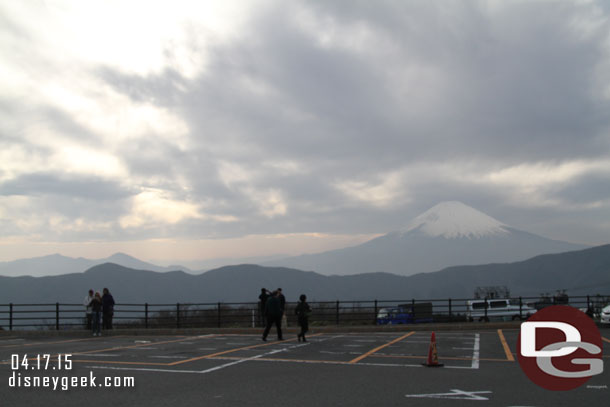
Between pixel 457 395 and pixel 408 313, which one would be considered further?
pixel 408 313

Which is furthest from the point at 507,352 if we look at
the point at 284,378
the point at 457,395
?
the point at 284,378

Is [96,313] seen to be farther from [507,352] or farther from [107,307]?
[507,352]

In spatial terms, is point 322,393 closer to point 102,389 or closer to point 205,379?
point 205,379

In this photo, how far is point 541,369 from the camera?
38.9 ft

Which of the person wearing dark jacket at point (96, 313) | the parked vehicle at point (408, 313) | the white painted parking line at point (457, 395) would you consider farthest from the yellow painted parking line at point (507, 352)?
the person wearing dark jacket at point (96, 313)

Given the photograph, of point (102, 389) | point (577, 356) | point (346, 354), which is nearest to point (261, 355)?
point (346, 354)

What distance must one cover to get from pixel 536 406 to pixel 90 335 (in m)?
21.0

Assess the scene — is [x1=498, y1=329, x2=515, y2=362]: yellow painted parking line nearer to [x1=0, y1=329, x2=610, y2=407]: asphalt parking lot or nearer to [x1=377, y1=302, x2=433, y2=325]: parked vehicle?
[x1=0, y1=329, x2=610, y2=407]: asphalt parking lot

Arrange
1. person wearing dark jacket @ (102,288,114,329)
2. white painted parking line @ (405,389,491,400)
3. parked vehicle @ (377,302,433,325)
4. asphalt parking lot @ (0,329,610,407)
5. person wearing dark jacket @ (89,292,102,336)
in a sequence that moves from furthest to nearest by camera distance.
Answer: parked vehicle @ (377,302,433,325)
person wearing dark jacket @ (102,288,114,329)
person wearing dark jacket @ (89,292,102,336)
white painted parking line @ (405,389,491,400)
asphalt parking lot @ (0,329,610,407)

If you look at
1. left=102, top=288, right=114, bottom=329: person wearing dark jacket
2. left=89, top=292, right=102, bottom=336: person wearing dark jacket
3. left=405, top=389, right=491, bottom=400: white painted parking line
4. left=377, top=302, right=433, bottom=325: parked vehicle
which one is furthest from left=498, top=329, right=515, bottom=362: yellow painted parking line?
left=102, top=288, right=114, bottom=329: person wearing dark jacket

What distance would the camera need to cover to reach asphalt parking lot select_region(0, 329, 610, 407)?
881 centimetres

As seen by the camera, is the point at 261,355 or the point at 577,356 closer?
the point at 577,356

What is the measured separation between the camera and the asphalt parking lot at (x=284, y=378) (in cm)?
881

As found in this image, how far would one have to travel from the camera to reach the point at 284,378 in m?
10.9
